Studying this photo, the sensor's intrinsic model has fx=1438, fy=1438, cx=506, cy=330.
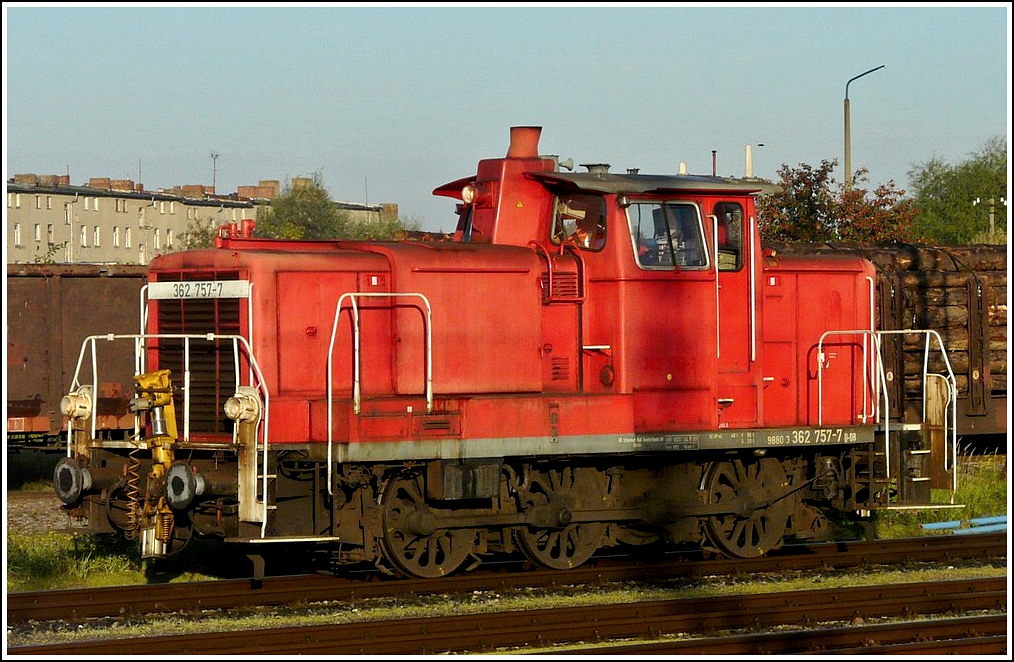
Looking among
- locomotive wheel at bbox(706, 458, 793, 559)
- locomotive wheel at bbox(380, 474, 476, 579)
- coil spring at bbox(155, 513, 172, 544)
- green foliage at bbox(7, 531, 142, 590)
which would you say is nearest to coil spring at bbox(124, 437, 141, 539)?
coil spring at bbox(155, 513, 172, 544)

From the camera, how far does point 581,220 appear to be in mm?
12758

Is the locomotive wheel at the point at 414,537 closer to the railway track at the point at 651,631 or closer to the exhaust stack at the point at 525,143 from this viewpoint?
the railway track at the point at 651,631

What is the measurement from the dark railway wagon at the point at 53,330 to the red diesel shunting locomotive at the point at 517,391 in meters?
8.25

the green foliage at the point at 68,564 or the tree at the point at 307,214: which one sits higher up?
the tree at the point at 307,214

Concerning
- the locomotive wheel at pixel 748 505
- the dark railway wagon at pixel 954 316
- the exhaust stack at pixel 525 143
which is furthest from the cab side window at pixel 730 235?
the dark railway wagon at pixel 954 316

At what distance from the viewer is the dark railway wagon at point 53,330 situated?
800 inches

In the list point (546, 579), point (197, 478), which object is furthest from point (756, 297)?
point (197, 478)

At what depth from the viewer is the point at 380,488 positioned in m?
11.7

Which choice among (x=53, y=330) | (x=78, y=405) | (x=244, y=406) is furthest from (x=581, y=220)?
(x=53, y=330)

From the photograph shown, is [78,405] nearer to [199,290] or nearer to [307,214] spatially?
[199,290]

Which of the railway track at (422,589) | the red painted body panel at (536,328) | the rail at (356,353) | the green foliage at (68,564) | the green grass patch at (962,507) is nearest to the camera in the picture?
the railway track at (422,589)

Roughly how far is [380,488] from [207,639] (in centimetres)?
260

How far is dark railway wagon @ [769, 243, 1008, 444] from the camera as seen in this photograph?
1923cm

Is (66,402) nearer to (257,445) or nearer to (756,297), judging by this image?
(257,445)
